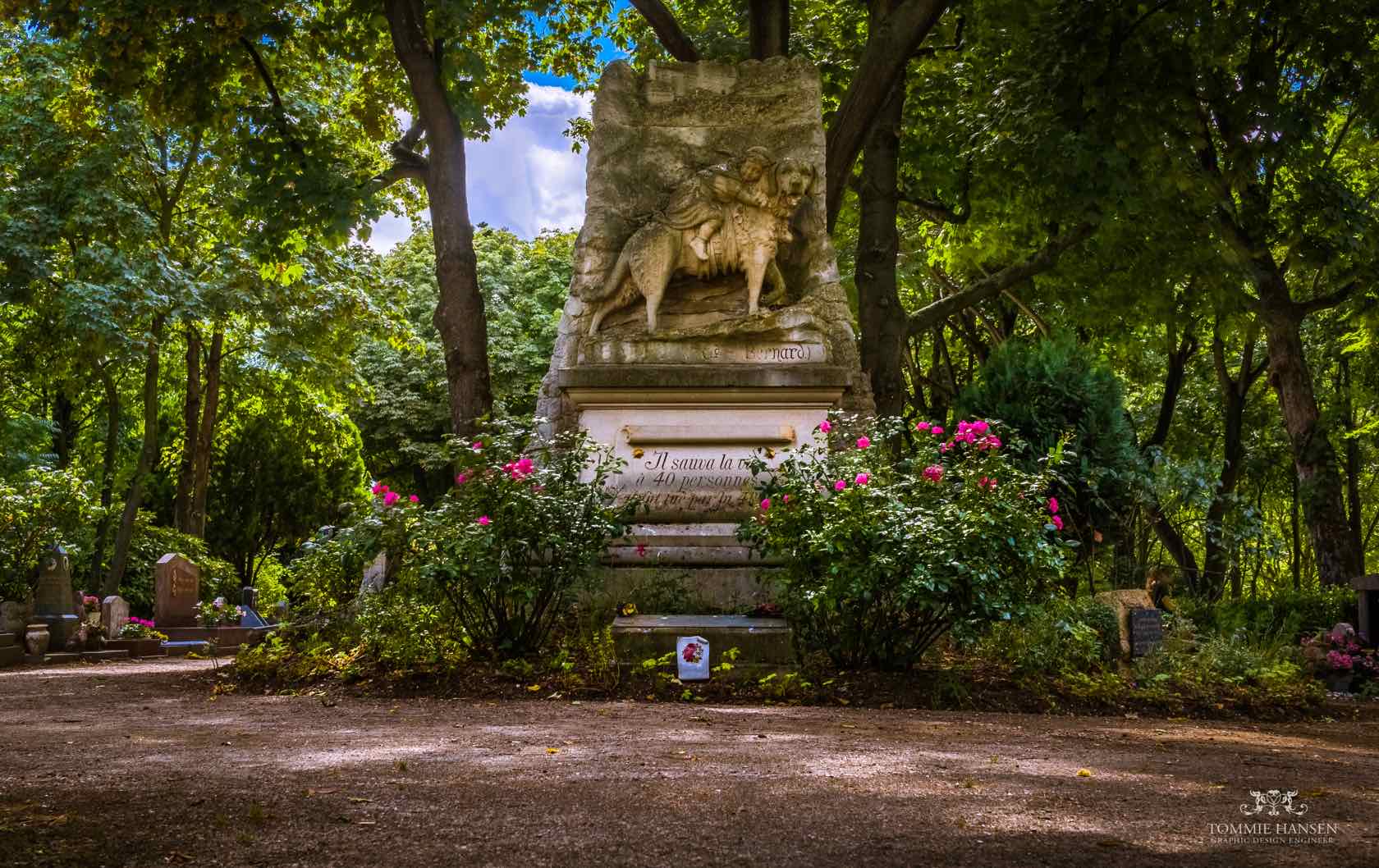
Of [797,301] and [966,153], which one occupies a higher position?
[966,153]

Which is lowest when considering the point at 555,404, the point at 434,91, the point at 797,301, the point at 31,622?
the point at 31,622

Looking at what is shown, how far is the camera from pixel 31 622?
53.8 ft

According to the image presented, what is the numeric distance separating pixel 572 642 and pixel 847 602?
187 cm

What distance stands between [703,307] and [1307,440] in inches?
403

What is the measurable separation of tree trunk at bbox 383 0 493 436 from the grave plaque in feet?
22.8

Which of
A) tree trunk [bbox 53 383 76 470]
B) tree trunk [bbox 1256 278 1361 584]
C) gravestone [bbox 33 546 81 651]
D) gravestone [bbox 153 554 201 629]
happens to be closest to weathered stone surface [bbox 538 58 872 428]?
tree trunk [bbox 1256 278 1361 584]

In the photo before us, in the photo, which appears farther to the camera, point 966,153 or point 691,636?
point 966,153

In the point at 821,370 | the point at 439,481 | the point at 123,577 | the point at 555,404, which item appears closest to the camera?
the point at 821,370

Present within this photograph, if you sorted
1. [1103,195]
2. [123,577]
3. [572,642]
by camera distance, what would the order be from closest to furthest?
[572,642]
[1103,195]
[123,577]

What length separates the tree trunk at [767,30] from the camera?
14062 mm

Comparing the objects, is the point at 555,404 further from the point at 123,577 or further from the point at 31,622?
the point at 123,577

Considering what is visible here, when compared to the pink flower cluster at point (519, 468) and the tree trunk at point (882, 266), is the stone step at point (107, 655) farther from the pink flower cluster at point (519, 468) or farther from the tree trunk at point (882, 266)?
the tree trunk at point (882, 266)

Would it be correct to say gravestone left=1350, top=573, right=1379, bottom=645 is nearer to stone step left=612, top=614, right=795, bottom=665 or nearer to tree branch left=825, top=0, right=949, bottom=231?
tree branch left=825, top=0, right=949, bottom=231

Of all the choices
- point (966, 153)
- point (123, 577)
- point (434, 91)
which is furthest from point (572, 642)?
point (123, 577)
